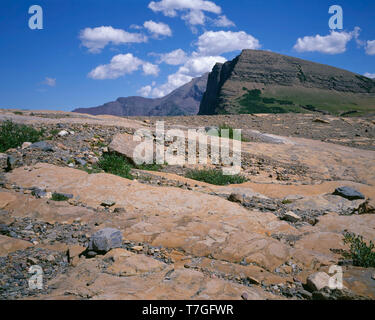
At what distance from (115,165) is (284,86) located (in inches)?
2816

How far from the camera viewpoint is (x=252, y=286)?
2.65 meters

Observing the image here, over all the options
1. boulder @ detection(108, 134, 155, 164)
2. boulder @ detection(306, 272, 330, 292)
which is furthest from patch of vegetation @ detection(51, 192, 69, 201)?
boulder @ detection(306, 272, 330, 292)

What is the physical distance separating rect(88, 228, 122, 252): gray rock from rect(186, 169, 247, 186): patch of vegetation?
166 inches

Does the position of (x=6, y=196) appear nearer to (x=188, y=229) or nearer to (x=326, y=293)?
(x=188, y=229)

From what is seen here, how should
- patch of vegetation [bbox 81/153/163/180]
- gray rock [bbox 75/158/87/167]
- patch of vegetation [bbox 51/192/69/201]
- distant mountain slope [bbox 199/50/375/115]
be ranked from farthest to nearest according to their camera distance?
distant mountain slope [bbox 199/50/375/115] < gray rock [bbox 75/158/87/167] < patch of vegetation [bbox 81/153/163/180] < patch of vegetation [bbox 51/192/69/201]

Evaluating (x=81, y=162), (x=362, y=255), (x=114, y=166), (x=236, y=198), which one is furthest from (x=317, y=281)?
(x=81, y=162)

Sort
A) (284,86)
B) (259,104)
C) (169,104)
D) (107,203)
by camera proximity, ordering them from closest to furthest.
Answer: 1. (107,203)
2. (259,104)
3. (284,86)
4. (169,104)

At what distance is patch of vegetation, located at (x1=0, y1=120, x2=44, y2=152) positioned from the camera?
705 cm

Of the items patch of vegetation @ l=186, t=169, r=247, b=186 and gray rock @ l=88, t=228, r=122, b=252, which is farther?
patch of vegetation @ l=186, t=169, r=247, b=186

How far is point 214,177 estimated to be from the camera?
23.7 feet

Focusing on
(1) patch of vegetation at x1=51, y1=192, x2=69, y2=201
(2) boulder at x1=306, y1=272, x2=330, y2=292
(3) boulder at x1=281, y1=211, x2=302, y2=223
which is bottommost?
(2) boulder at x1=306, y1=272, x2=330, y2=292

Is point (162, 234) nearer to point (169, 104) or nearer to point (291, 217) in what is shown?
point (291, 217)

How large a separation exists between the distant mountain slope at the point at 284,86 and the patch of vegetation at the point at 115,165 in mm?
52224

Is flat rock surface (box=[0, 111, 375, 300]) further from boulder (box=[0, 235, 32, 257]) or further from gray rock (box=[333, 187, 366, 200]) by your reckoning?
gray rock (box=[333, 187, 366, 200])
